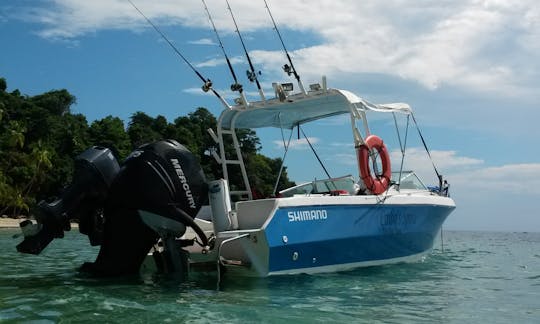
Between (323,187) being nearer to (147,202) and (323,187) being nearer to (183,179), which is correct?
(183,179)

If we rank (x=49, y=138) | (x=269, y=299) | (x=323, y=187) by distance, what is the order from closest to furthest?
1. (x=269, y=299)
2. (x=323, y=187)
3. (x=49, y=138)

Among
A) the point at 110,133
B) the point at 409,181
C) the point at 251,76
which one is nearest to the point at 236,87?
the point at 251,76

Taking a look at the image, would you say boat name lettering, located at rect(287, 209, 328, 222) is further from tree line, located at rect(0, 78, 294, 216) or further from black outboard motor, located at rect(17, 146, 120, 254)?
tree line, located at rect(0, 78, 294, 216)

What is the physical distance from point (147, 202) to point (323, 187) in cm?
426

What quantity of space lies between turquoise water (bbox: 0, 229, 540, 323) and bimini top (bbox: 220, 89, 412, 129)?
2.95 meters

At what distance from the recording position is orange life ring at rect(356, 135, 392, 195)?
977 centimetres

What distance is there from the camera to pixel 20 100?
47.6 metres

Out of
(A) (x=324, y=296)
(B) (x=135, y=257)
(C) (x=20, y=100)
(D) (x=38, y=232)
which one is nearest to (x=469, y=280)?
(A) (x=324, y=296)

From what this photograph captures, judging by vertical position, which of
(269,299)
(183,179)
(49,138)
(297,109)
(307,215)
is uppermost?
(49,138)

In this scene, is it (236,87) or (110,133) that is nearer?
(236,87)

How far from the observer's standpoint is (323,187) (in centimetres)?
1083

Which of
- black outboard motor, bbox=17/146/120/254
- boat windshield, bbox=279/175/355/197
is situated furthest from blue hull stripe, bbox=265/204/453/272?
black outboard motor, bbox=17/146/120/254

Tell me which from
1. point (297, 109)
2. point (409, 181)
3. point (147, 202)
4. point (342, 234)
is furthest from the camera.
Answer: point (409, 181)

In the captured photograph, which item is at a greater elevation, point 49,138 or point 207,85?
point 49,138
